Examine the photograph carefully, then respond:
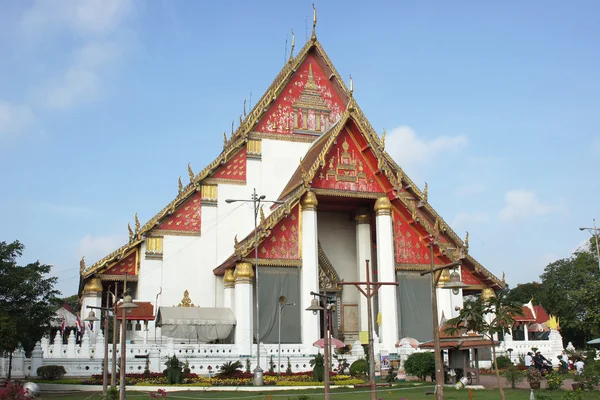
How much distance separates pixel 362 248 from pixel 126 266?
9.43m

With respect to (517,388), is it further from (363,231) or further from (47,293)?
(47,293)

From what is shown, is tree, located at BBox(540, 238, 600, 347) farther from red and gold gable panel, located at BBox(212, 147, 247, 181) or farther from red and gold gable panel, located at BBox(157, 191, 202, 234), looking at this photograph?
red and gold gable panel, located at BBox(157, 191, 202, 234)

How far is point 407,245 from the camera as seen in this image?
2747 centimetres

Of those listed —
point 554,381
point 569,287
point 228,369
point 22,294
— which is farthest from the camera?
point 569,287

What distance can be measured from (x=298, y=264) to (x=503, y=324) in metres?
12.4

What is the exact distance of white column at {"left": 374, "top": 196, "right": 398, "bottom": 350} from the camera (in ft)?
82.6

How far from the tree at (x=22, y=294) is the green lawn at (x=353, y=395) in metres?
2.19

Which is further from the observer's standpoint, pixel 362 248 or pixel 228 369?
pixel 362 248

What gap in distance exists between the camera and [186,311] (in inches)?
950

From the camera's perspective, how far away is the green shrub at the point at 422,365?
782 inches

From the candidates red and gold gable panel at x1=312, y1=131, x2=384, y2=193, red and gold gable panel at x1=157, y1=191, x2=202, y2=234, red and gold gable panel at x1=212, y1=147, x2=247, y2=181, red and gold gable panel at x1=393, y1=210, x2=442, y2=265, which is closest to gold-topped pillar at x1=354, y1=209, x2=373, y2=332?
red and gold gable panel at x1=393, y1=210, x2=442, y2=265

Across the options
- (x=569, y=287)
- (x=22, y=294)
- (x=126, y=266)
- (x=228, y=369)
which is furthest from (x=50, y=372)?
(x=569, y=287)

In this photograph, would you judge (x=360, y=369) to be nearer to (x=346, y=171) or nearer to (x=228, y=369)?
(x=228, y=369)

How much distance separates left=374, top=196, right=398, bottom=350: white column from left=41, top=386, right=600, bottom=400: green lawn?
7297 mm
